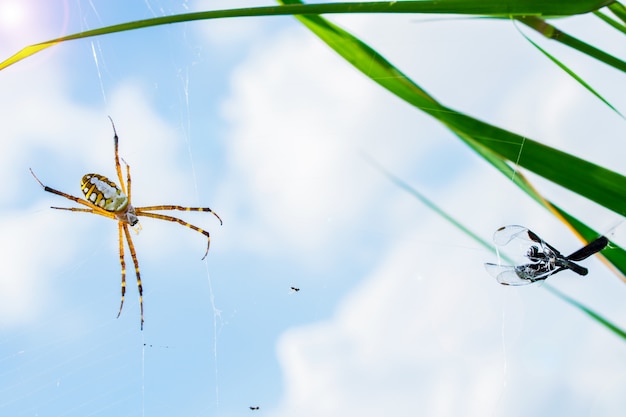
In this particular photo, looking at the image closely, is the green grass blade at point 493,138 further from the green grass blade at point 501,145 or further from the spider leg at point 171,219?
the spider leg at point 171,219

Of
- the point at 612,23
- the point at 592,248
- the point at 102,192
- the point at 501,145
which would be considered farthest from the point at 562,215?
the point at 102,192

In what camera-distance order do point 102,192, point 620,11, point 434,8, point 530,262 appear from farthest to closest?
point 102,192 → point 530,262 → point 620,11 → point 434,8

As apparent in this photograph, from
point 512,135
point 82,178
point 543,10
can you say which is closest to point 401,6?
point 543,10

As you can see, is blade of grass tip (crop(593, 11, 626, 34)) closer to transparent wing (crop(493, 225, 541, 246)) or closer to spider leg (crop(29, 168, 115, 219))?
transparent wing (crop(493, 225, 541, 246))

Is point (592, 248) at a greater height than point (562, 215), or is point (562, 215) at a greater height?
point (562, 215)

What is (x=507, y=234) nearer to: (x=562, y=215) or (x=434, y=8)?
(x=562, y=215)

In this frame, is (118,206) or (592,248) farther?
(118,206)

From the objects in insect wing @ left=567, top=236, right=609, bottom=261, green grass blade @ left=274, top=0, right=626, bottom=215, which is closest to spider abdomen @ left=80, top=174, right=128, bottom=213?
green grass blade @ left=274, top=0, right=626, bottom=215
